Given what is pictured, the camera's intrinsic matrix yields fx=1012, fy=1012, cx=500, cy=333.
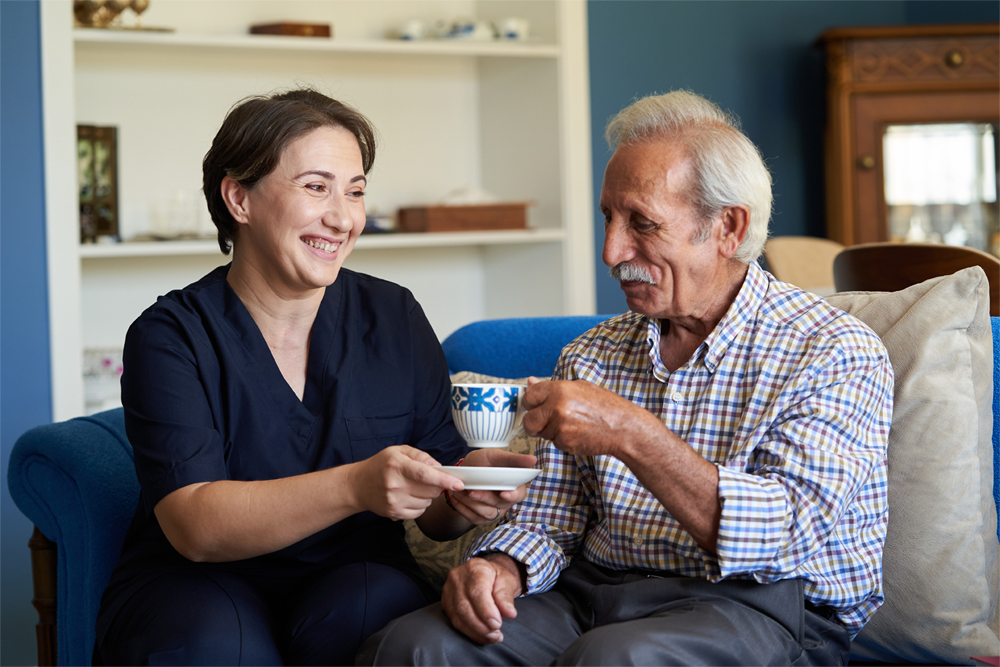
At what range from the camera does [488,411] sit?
123cm

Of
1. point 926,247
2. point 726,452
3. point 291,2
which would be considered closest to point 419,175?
point 291,2

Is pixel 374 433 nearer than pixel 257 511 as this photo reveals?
No

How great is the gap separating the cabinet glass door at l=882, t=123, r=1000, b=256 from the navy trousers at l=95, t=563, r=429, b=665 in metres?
3.26

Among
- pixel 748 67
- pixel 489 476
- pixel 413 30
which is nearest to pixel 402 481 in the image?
pixel 489 476

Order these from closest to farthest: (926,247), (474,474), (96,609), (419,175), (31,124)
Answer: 1. (474,474)
2. (96,609)
3. (926,247)
4. (31,124)
5. (419,175)

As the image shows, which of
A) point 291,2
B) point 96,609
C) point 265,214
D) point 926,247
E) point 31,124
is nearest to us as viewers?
point 265,214

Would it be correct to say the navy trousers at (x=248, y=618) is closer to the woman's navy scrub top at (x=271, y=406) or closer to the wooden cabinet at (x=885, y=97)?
the woman's navy scrub top at (x=271, y=406)

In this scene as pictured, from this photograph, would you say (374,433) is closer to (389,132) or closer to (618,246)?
(618,246)

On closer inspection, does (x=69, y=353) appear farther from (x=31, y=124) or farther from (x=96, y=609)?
(x=96, y=609)

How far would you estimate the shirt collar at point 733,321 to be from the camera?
1.38 meters

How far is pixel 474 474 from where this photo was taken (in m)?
1.19

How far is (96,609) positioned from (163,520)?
460 mm

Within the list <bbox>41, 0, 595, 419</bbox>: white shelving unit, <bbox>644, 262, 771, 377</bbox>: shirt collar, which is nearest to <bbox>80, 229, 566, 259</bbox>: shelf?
<bbox>41, 0, 595, 419</bbox>: white shelving unit

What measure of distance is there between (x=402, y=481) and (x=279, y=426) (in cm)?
38
